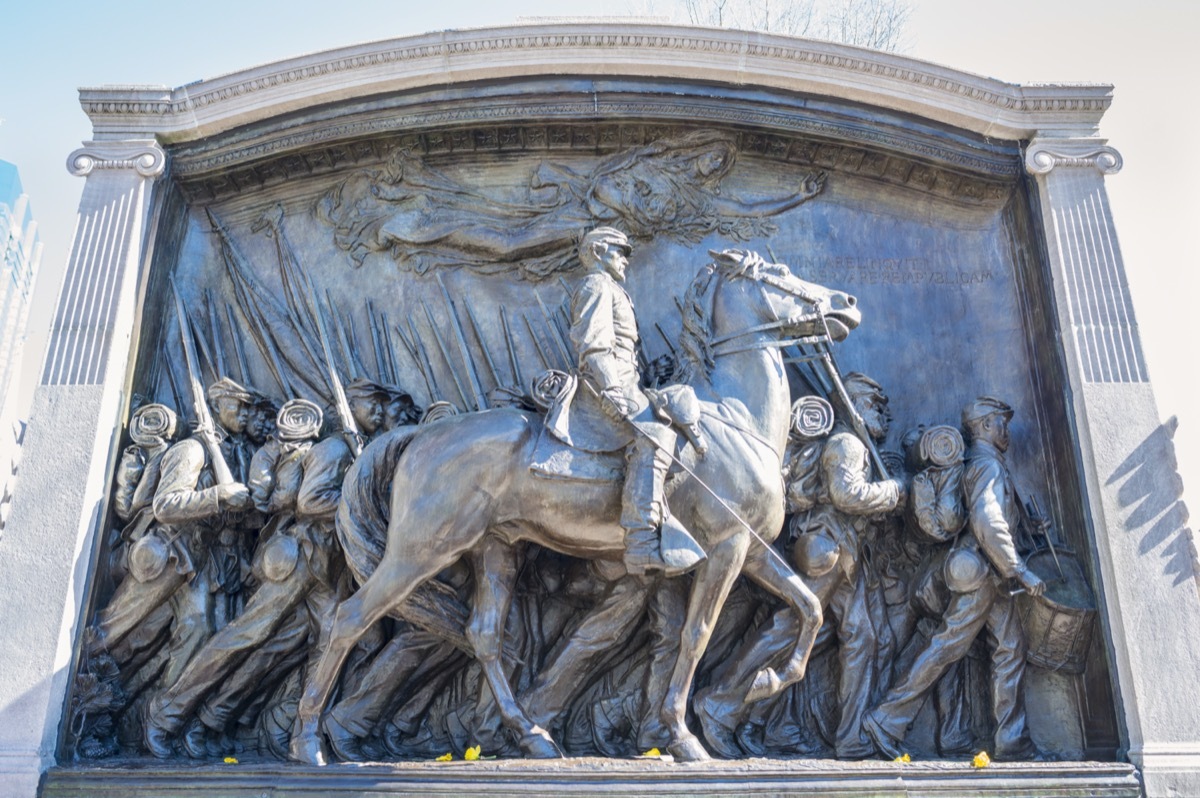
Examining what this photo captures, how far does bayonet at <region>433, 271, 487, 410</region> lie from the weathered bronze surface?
3 cm

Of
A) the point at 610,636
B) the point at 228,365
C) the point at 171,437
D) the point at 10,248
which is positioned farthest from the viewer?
the point at 10,248

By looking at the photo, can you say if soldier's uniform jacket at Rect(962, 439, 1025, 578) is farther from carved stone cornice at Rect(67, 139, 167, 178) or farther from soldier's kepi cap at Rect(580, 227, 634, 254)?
carved stone cornice at Rect(67, 139, 167, 178)

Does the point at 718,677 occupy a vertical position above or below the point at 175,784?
above

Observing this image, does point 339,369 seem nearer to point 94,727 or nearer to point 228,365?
point 228,365

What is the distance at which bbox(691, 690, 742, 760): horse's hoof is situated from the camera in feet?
26.8

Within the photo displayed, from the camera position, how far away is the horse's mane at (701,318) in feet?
28.1

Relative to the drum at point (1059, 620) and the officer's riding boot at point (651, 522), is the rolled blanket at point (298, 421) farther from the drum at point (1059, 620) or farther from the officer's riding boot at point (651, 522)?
the drum at point (1059, 620)

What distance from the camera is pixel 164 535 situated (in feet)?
28.1

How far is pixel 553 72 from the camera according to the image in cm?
993

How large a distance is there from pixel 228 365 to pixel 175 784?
3.37 m

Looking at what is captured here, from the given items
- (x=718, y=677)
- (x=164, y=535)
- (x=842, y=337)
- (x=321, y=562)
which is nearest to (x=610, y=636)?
(x=718, y=677)

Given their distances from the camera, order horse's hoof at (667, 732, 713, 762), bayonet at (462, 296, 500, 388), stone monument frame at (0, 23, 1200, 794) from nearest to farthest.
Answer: horse's hoof at (667, 732, 713, 762) → stone monument frame at (0, 23, 1200, 794) → bayonet at (462, 296, 500, 388)

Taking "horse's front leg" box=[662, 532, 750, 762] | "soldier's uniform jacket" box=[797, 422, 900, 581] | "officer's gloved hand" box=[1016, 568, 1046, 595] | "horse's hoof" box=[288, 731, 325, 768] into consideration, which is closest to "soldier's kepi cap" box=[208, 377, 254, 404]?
"horse's hoof" box=[288, 731, 325, 768]

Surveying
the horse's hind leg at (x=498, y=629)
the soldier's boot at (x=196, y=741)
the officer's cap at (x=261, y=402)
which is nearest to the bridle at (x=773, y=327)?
the horse's hind leg at (x=498, y=629)
